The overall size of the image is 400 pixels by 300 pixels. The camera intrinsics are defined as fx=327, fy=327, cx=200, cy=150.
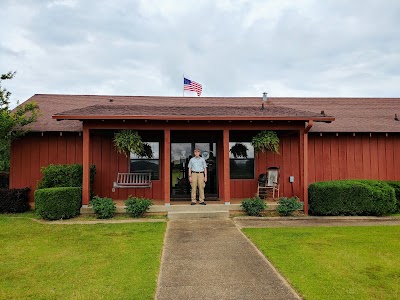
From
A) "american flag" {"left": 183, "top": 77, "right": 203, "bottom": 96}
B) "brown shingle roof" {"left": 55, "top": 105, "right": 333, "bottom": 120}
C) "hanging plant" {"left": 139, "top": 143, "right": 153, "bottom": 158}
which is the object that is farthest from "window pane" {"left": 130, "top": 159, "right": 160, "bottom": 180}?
"american flag" {"left": 183, "top": 77, "right": 203, "bottom": 96}

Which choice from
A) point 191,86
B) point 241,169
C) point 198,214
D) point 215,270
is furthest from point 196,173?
point 191,86

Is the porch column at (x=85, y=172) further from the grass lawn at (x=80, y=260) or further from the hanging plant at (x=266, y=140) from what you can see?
the hanging plant at (x=266, y=140)

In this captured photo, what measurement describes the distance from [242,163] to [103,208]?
5.04 metres

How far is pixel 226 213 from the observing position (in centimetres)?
895

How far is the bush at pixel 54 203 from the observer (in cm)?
844

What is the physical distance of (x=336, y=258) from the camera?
5.17 m

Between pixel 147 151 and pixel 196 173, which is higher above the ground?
pixel 147 151

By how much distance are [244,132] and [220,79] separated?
13.2 metres

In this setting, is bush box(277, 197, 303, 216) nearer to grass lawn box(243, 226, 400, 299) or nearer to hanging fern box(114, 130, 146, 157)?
grass lawn box(243, 226, 400, 299)

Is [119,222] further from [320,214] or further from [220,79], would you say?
[220,79]

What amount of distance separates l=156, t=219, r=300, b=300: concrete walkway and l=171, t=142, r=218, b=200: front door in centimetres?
419

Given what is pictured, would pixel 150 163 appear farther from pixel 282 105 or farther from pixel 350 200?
pixel 350 200

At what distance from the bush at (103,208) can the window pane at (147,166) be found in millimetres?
2326

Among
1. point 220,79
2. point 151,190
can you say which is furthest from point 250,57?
point 151,190
